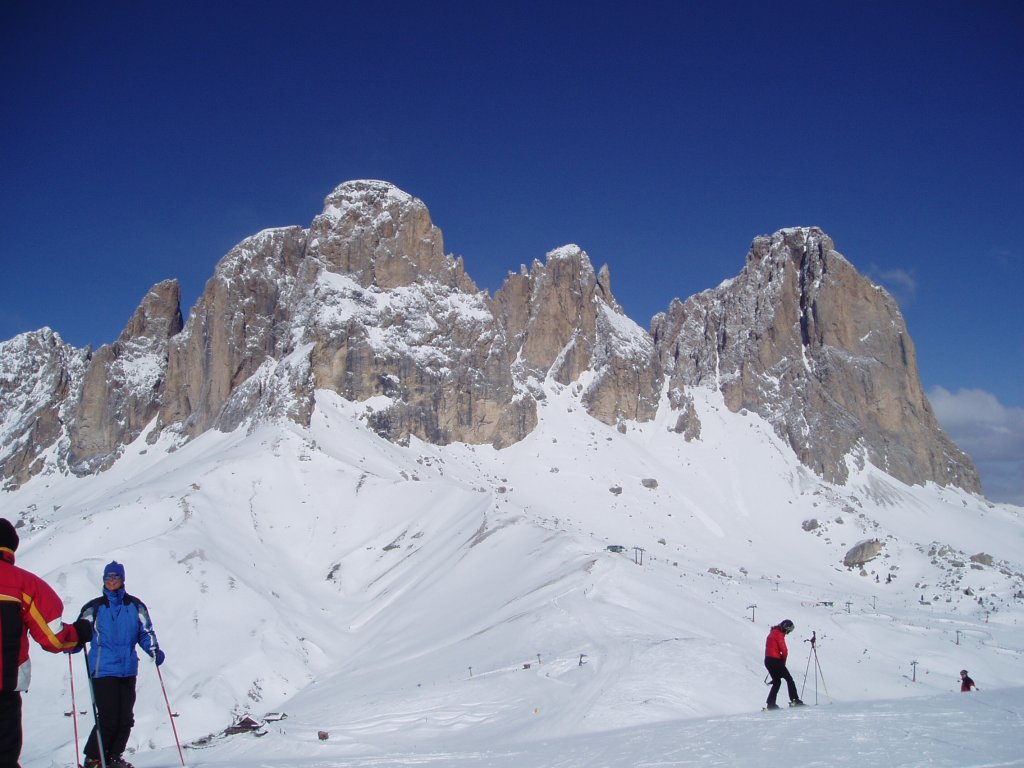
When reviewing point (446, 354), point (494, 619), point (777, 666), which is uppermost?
point (446, 354)

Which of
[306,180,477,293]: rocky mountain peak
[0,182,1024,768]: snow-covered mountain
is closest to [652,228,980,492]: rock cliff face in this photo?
[0,182,1024,768]: snow-covered mountain

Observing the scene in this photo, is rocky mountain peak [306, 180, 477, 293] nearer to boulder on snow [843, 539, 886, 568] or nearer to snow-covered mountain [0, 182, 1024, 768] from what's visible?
snow-covered mountain [0, 182, 1024, 768]

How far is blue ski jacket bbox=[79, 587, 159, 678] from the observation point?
8180 millimetres

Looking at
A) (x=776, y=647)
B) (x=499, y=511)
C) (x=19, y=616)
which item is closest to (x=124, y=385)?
(x=499, y=511)

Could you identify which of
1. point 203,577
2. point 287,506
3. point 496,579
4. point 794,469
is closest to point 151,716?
point 203,577

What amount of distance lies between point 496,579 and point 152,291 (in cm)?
8146

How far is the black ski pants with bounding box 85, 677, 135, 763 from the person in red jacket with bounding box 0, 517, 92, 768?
1918 mm

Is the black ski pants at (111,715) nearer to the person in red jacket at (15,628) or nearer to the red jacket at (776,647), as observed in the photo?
the person in red jacket at (15,628)

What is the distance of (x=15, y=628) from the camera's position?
6160 millimetres

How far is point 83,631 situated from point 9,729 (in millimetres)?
1379

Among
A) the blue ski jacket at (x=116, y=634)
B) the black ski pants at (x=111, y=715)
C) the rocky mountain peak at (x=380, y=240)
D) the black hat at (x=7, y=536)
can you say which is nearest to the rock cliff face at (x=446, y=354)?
the rocky mountain peak at (x=380, y=240)

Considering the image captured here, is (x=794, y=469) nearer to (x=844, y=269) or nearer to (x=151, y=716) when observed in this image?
(x=844, y=269)

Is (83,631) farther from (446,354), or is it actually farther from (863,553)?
(863,553)

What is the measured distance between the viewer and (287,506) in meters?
47.1
